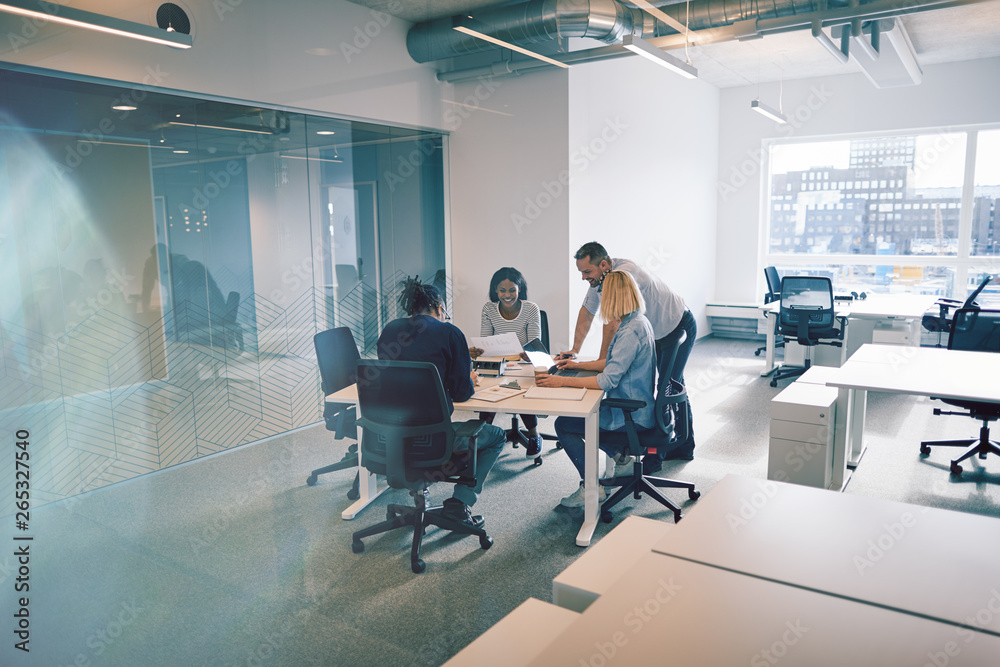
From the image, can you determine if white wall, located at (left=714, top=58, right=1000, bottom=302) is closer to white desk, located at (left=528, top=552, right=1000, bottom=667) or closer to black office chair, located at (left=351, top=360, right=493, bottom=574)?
black office chair, located at (left=351, top=360, right=493, bottom=574)

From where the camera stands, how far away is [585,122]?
240 inches

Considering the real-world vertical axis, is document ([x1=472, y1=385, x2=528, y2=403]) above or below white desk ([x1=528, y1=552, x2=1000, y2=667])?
below

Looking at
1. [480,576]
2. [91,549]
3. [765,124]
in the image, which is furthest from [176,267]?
[765,124]

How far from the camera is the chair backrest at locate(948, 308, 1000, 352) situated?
4531mm

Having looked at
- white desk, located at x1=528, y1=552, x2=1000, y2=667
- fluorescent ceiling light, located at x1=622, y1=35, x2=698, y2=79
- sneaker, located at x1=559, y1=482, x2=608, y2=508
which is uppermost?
fluorescent ceiling light, located at x1=622, y1=35, x2=698, y2=79

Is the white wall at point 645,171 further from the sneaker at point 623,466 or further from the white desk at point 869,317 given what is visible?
the sneaker at point 623,466

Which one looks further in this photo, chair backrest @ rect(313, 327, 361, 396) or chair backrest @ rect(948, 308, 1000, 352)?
chair backrest @ rect(948, 308, 1000, 352)

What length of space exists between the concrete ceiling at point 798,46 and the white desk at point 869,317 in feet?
8.88

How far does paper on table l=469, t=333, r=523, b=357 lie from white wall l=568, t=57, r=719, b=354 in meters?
2.06

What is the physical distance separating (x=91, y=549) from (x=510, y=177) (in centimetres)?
438

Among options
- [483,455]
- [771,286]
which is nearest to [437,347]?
[483,455]

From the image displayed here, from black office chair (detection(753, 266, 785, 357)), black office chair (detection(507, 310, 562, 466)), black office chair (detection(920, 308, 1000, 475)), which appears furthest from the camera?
black office chair (detection(753, 266, 785, 357))

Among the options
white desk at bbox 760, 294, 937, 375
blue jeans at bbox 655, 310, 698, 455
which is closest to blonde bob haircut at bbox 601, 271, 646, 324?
blue jeans at bbox 655, 310, 698, 455

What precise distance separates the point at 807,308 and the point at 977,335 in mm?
1985
